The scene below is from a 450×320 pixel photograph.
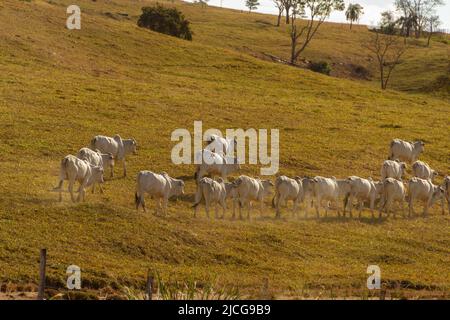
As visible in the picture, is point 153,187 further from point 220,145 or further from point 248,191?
point 220,145

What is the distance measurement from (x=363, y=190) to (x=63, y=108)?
16.0 meters

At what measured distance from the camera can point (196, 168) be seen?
3416 centimetres

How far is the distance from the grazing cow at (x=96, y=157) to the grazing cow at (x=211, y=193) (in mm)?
3225

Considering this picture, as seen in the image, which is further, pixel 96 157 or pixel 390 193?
pixel 390 193

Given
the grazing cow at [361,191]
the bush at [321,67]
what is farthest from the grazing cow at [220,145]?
the bush at [321,67]

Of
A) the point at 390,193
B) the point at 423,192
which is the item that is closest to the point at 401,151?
the point at 423,192

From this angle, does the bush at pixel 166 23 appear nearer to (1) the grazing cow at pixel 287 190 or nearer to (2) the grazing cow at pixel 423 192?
(2) the grazing cow at pixel 423 192

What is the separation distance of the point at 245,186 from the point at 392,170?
844 centimetres

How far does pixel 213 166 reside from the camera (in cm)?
3394

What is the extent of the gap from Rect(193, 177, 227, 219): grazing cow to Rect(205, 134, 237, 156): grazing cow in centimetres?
674

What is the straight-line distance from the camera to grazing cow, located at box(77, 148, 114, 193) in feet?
104

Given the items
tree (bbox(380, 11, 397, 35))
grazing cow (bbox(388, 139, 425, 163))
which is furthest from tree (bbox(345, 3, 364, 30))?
grazing cow (bbox(388, 139, 425, 163))

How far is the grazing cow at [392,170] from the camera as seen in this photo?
36.9 m

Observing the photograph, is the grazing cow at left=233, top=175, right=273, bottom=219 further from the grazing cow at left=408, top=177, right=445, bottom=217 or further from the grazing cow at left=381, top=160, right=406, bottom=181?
the grazing cow at left=381, top=160, right=406, bottom=181
